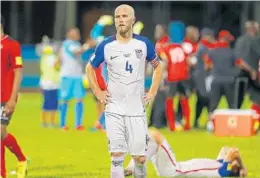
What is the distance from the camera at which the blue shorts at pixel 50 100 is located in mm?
23597

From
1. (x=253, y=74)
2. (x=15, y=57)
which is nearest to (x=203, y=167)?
(x=15, y=57)

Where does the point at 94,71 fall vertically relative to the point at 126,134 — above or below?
above

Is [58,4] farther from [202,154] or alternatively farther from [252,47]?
[202,154]

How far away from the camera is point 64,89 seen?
22.7 meters

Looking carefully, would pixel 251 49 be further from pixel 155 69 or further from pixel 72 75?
pixel 155 69

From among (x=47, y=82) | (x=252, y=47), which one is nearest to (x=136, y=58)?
(x=252, y=47)

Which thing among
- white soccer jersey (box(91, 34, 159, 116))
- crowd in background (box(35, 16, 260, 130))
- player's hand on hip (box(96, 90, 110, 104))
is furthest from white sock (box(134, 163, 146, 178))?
crowd in background (box(35, 16, 260, 130))

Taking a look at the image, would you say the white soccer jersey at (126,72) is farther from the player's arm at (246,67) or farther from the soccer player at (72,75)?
the soccer player at (72,75)

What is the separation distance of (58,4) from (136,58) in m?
30.0

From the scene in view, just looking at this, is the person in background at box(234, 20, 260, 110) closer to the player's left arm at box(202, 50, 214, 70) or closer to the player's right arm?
the player's left arm at box(202, 50, 214, 70)

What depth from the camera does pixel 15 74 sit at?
12297 mm

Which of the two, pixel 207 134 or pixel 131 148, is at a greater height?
pixel 131 148

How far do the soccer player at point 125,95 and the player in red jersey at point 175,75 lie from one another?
10839mm

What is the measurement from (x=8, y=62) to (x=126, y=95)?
196cm
